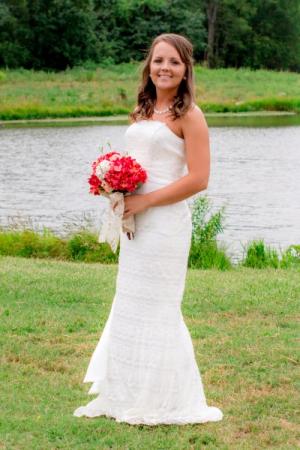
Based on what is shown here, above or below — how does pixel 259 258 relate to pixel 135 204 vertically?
below

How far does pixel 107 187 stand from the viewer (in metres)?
5.50

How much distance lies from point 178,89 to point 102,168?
0.65 meters

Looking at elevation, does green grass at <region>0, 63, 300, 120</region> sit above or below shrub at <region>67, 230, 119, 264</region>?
above

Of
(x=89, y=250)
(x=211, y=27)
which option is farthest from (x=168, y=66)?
(x=211, y=27)

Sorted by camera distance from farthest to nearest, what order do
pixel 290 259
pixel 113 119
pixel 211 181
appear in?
pixel 113 119 < pixel 211 181 < pixel 290 259

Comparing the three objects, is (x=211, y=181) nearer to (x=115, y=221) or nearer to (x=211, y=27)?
(x=115, y=221)

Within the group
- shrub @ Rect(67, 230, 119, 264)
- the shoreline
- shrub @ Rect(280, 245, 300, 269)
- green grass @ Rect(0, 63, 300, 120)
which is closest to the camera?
shrub @ Rect(280, 245, 300, 269)

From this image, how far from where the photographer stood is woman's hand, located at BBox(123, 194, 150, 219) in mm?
5539

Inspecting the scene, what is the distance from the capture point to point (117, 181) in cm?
543

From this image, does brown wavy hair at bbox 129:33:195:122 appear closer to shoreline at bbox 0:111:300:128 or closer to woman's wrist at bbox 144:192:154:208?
woman's wrist at bbox 144:192:154:208

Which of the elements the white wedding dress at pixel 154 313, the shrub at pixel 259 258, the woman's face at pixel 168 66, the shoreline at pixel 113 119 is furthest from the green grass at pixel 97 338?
the shoreline at pixel 113 119

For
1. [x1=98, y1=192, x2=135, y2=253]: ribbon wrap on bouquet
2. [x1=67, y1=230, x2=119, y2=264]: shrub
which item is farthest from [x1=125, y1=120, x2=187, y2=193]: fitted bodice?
[x1=67, y1=230, x2=119, y2=264]: shrub

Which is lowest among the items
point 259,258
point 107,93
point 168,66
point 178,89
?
point 259,258

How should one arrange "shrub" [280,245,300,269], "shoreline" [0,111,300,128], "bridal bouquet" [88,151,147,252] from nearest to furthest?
"bridal bouquet" [88,151,147,252]
"shrub" [280,245,300,269]
"shoreline" [0,111,300,128]
